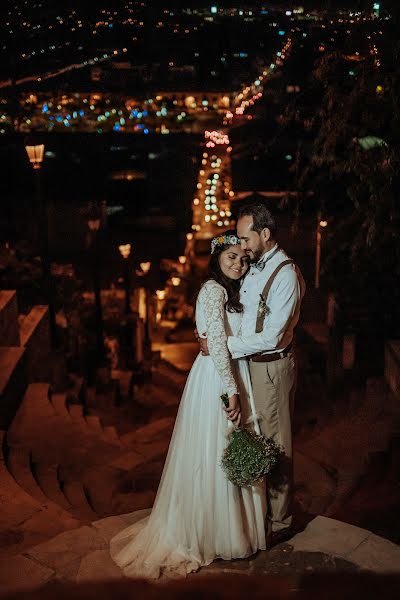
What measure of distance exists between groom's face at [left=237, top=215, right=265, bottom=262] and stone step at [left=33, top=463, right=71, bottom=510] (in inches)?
125

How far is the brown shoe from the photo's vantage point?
12.9 feet

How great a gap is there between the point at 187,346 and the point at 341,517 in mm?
14225

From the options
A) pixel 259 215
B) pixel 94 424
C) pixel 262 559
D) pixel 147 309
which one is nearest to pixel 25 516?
pixel 262 559

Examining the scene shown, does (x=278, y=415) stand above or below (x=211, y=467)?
above

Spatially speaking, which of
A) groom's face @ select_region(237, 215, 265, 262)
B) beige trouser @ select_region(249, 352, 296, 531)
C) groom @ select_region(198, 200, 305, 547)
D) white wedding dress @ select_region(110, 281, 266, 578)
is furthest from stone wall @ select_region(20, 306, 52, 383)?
groom's face @ select_region(237, 215, 265, 262)

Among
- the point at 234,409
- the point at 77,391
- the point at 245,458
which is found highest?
the point at 234,409

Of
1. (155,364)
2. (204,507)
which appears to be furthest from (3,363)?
(155,364)

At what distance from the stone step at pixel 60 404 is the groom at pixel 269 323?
4.92 metres

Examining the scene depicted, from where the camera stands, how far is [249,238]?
12.0 feet

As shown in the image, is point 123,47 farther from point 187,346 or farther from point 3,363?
point 3,363

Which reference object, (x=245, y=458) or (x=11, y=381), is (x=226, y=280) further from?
(x=11, y=381)

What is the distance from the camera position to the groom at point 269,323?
3.62 meters

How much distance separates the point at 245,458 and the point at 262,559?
753mm

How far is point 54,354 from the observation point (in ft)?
37.0
